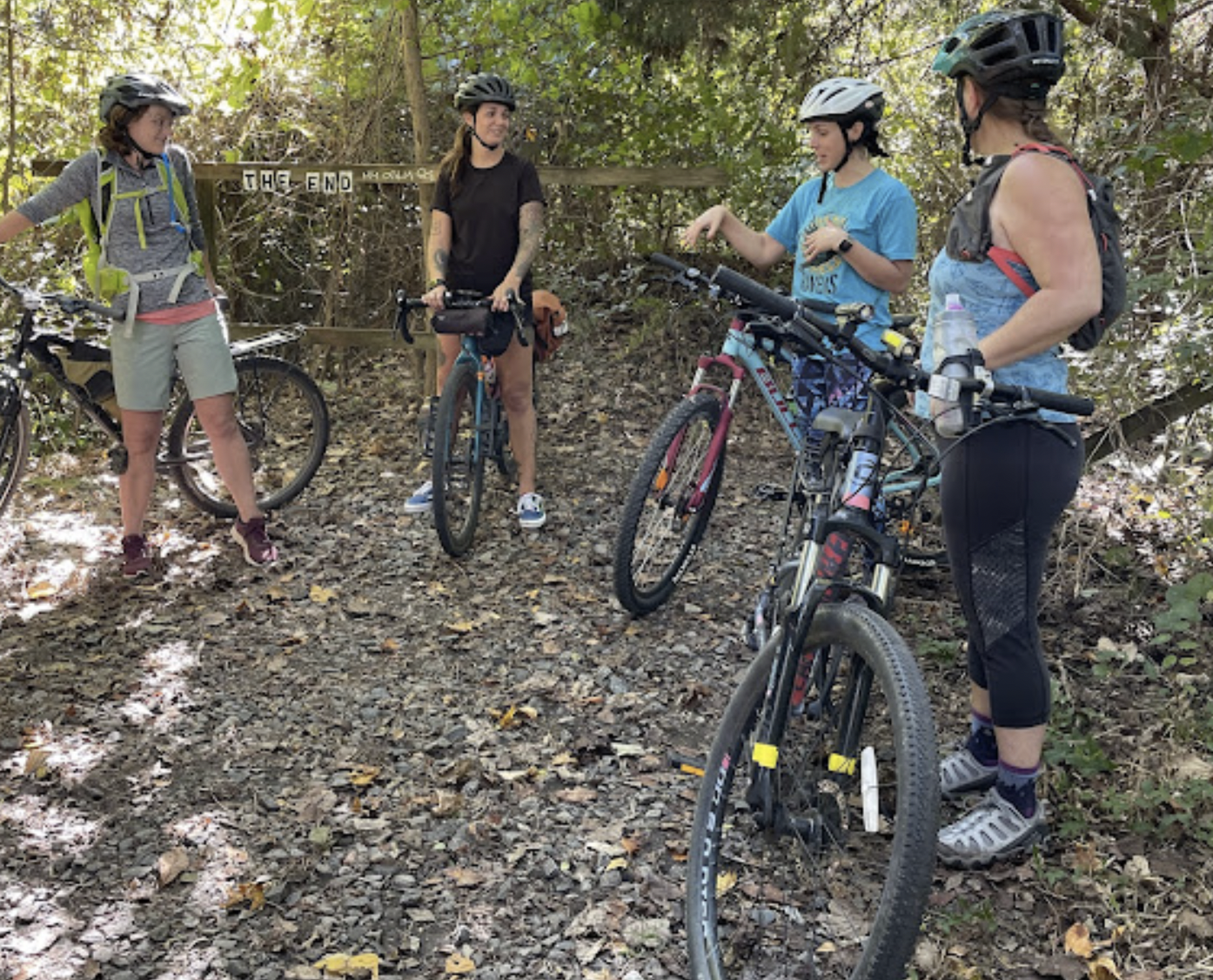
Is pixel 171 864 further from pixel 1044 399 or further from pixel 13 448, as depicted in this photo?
pixel 13 448

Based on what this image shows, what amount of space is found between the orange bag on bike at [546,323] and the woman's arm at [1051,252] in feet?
11.3

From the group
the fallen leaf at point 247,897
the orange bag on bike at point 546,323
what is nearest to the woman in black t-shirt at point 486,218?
the orange bag on bike at point 546,323

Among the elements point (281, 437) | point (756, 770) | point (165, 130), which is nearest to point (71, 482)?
point (281, 437)

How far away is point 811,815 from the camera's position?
2750 mm

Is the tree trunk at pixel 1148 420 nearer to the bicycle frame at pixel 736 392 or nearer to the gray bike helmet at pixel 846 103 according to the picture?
the bicycle frame at pixel 736 392

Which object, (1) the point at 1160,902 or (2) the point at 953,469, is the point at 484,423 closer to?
(2) the point at 953,469

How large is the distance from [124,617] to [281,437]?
1610mm

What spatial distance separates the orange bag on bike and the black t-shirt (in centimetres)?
31

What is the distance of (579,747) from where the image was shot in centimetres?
382

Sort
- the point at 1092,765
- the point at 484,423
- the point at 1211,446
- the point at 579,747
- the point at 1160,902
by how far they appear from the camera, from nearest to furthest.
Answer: the point at 1160,902 → the point at 1092,765 → the point at 579,747 → the point at 1211,446 → the point at 484,423

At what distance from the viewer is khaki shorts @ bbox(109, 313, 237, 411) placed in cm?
482

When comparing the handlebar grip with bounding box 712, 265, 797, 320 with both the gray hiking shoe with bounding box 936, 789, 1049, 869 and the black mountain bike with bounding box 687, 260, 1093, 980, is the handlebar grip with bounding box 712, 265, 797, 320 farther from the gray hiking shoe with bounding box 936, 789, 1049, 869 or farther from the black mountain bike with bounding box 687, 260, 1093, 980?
the gray hiking shoe with bounding box 936, 789, 1049, 869

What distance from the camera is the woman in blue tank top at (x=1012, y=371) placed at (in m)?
2.53

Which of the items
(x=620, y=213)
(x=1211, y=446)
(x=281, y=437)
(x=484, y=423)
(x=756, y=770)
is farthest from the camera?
(x=620, y=213)
